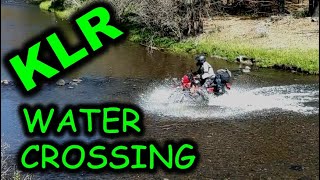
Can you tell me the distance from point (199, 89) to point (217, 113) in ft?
4.86

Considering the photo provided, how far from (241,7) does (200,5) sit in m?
7.78

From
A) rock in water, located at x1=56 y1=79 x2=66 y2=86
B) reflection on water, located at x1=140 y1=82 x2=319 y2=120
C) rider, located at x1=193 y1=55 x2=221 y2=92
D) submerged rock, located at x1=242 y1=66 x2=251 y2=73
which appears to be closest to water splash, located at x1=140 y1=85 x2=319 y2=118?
reflection on water, located at x1=140 y1=82 x2=319 y2=120

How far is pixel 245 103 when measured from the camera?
19469 mm

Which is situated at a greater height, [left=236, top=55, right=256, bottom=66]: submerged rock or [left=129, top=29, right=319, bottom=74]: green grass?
[left=129, top=29, right=319, bottom=74]: green grass

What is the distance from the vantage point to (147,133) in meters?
16.7

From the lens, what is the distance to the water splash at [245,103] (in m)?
18.5

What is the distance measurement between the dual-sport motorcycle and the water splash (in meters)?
0.21

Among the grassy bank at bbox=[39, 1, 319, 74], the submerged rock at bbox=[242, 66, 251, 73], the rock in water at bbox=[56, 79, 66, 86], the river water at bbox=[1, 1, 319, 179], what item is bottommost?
the submerged rock at bbox=[242, 66, 251, 73]

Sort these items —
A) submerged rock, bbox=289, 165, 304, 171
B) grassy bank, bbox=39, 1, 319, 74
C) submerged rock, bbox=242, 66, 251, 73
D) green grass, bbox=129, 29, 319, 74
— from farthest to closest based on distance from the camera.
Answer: grassy bank, bbox=39, 1, 319, 74
submerged rock, bbox=242, 66, 251, 73
green grass, bbox=129, 29, 319, 74
submerged rock, bbox=289, 165, 304, 171

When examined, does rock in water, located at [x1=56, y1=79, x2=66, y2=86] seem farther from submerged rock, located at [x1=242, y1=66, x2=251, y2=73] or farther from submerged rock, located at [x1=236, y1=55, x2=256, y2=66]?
submerged rock, located at [x1=236, y1=55, x2=256, y2=66]

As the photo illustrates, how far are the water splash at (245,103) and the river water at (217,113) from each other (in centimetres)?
4

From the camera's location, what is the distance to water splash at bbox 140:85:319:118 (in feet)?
60.5

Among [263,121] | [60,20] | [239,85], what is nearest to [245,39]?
[239,85]

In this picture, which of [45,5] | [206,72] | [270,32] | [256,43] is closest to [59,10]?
[45,5]
